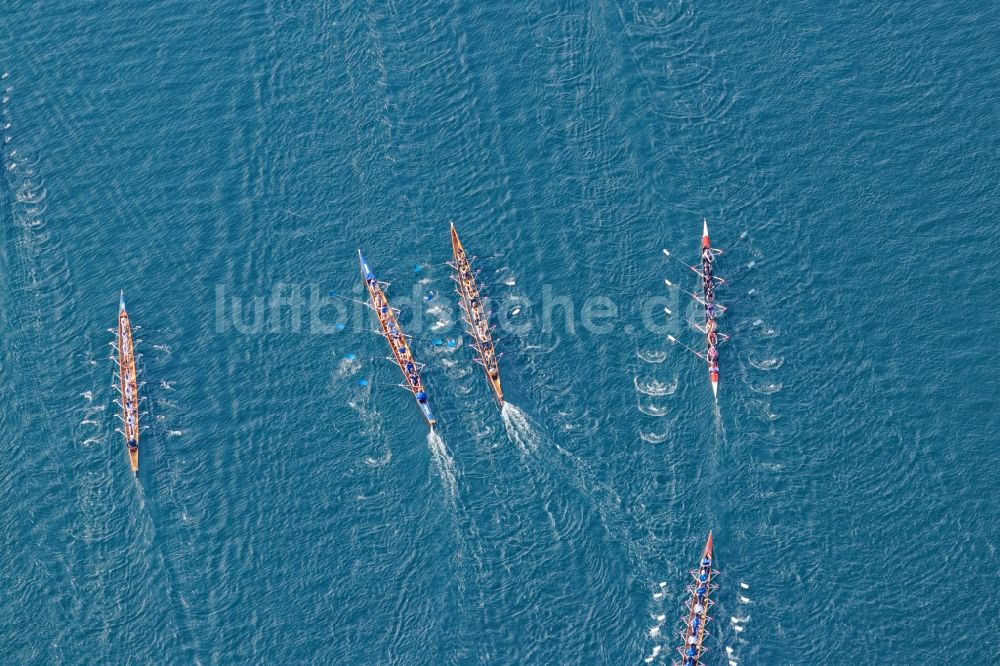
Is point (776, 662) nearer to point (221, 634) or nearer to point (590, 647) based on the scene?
point (590, 647)

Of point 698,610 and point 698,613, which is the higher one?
point 698,610

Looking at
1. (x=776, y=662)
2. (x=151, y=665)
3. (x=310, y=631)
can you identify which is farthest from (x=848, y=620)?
(x=151, y=665)

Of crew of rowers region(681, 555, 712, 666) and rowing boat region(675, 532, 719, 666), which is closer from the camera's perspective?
crew of rowers region(681, 555, 712, 666)

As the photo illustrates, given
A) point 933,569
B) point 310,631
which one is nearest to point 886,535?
point 933,569

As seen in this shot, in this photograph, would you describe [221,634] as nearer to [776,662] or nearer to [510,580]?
[510,580]
